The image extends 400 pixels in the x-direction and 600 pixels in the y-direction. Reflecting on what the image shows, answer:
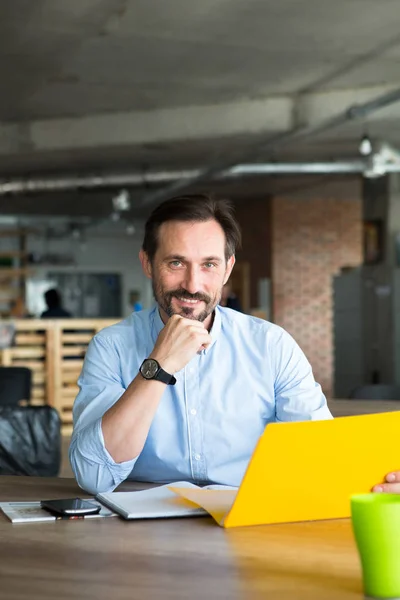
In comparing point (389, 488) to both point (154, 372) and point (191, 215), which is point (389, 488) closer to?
point (154, 372)

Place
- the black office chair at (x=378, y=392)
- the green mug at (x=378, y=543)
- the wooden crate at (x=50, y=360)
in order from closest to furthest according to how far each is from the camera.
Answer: the green mug at (x=378, y=543) < the black office chair at (x=378, y=392) < the wooden crate at (x=50, y=360)

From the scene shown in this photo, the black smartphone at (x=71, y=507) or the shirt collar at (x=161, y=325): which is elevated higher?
the shirt collar at (x=161, y=325)

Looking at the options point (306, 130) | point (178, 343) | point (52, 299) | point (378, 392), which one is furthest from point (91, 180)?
point (178, 343)

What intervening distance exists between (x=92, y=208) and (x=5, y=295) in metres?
2.99

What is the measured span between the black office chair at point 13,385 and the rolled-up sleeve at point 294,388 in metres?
2.94

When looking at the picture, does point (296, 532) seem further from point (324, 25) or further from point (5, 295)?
point (5, 295)

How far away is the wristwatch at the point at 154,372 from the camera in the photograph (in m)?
1.74

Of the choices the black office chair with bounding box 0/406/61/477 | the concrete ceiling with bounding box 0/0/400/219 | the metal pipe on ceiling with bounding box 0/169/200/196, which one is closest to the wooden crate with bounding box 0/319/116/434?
the concrete ceiling with bounding box 0/0/400/219

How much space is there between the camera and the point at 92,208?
1585 cm

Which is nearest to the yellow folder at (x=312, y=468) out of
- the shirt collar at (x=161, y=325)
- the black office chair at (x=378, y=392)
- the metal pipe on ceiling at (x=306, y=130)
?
the shirt collar at (x=161, y=325)

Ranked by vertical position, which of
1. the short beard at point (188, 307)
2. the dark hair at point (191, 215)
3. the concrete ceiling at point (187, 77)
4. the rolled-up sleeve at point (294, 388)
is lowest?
A: the rolled-up sleeve at point (294, 388)

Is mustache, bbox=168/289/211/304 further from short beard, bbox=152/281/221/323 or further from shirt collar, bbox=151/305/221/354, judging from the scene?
shirt collar, bbox=151/305/221/354

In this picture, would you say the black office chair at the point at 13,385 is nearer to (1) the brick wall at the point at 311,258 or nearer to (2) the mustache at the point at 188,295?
(2) the mustache at the point at 188,295

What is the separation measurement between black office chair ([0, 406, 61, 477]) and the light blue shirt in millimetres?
701
